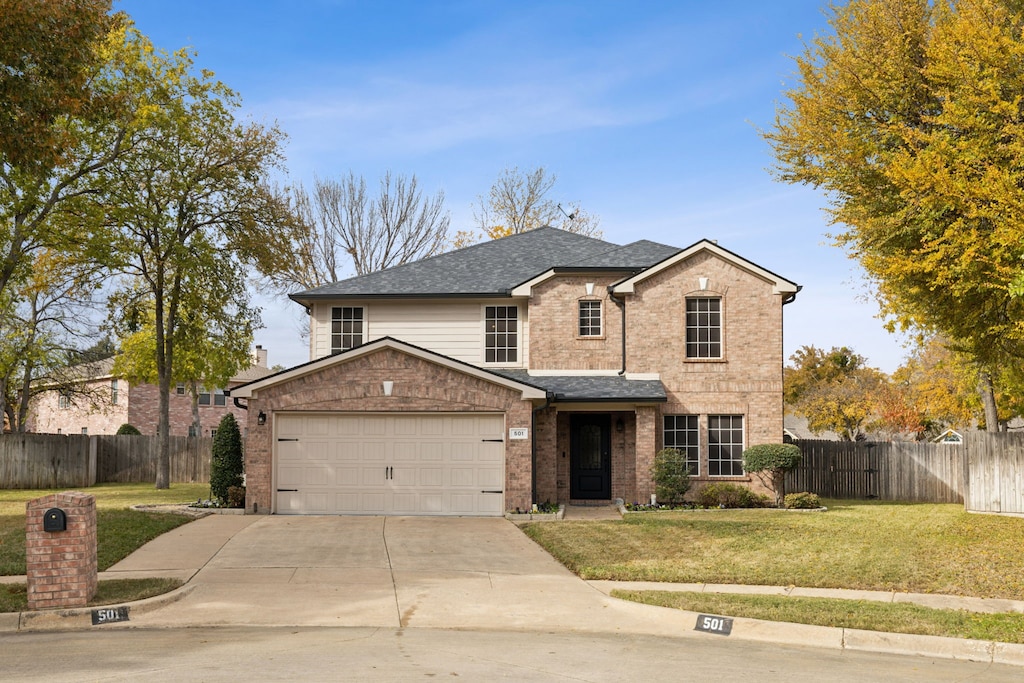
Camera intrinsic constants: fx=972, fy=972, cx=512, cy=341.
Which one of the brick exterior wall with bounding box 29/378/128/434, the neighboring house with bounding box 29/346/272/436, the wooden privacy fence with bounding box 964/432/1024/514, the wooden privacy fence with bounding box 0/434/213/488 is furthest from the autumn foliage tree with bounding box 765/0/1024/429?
the brick exterior wall with bounding box 29/378/128/434

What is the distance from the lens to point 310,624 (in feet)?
35.9

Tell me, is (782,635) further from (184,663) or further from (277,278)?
(277,278)

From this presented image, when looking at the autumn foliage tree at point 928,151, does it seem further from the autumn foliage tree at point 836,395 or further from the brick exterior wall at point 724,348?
the autumn foliage tree at point 836,395

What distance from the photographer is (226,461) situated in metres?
23.0

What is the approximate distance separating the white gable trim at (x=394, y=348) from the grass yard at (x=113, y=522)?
334cm

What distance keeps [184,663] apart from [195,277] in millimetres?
27056

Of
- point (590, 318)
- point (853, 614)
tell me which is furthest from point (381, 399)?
point (853, 614)

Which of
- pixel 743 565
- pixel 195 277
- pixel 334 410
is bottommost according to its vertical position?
pixel 743 565

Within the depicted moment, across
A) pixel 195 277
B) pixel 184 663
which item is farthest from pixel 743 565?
pixel 195 277

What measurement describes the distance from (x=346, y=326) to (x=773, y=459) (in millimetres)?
11718

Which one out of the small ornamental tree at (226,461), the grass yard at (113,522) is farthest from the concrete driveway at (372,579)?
the small ornamental tree at (226,461)

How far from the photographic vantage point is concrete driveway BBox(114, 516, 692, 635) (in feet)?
37.1

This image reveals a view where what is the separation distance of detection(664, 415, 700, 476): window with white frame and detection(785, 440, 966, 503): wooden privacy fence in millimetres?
5301

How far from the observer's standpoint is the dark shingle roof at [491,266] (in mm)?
26109
